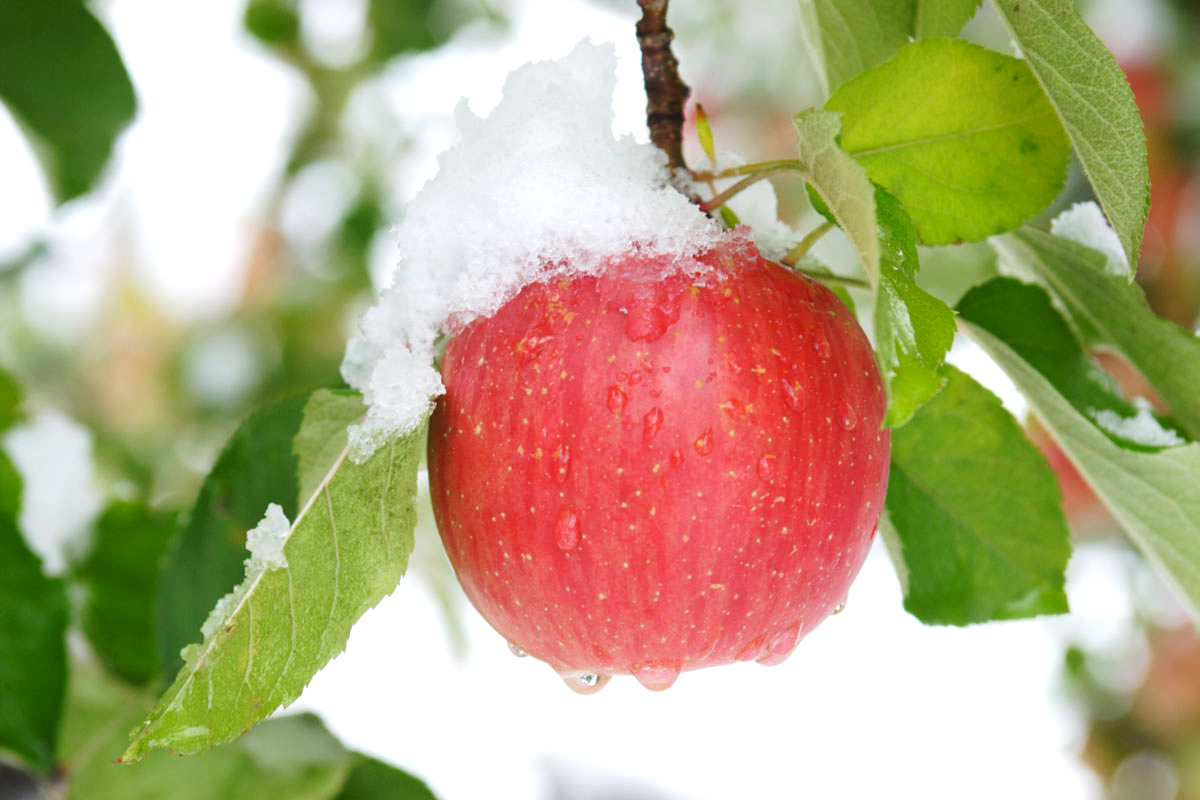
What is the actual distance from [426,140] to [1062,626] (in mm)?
1470

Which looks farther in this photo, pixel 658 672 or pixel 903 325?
pixel 658 672

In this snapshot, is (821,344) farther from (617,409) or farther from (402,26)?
(402,26)

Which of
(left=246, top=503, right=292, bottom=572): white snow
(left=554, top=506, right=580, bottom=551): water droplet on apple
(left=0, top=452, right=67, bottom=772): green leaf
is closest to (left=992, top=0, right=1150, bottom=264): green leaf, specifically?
(left=554, top=506, right=580, bottom=551): water droplet on apple

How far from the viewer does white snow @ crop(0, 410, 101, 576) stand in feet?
2.57

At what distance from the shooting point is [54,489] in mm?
828

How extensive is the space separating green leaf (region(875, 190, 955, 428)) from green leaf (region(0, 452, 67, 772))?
61 cm

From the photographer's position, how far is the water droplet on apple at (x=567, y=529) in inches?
16.6

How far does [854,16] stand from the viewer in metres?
0.53

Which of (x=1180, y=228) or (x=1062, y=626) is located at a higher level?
(x=1180, y=228)

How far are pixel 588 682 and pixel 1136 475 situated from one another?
30 centimetres

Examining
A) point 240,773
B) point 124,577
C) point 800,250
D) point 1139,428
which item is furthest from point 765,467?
point 124,577

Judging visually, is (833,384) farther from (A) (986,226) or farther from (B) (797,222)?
(B) (797,222)

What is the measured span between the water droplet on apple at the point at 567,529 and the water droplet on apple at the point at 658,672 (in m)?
0.07

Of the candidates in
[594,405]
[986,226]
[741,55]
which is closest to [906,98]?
[986,226]
